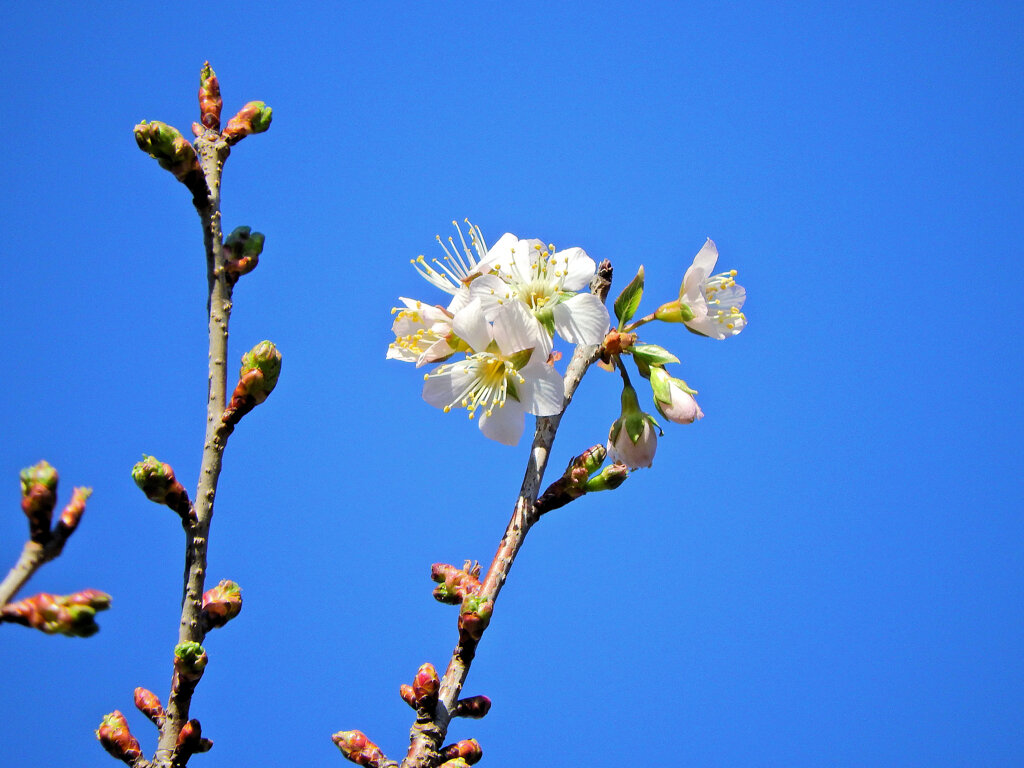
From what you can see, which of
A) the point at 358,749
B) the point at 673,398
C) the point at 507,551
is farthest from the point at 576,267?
the point at 358,749

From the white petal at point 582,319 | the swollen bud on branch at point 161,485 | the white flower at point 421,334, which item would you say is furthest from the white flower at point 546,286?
the swollen bud on branch at point 161,485

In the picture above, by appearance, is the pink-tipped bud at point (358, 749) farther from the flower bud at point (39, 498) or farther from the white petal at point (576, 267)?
the white petal at point (576, 267)

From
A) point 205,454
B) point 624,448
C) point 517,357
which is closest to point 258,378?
point 205,454

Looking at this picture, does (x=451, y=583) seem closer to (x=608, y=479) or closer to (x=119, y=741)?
(x=608, y=479)

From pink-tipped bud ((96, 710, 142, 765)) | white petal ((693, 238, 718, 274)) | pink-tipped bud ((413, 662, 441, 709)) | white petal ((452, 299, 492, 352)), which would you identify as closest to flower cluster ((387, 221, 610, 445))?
white petal ((452, 299, 492, 352))

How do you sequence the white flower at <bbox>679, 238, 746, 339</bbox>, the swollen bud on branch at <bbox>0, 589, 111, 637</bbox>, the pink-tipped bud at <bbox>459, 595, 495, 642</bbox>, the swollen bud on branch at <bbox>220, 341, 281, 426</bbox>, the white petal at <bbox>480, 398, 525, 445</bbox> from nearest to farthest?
1. the swollen bud on branch at <bbox>0, 589, 111, 637</bbox>
2. the swollen bud on branch at <bbox>220, 341, 281, 426</bbox>
3. the pink-tipped bud at <bbox>459, 595, 495, 642</bbox>
4. the white petal at <bbox>480, 398, 525, 445</bbox>
5. the white flower at <bbox>679, 238, 746, 339</bbox>

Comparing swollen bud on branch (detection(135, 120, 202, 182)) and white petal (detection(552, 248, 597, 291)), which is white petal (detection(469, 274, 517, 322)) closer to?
white petal (detection(552, 248, 597, 291))

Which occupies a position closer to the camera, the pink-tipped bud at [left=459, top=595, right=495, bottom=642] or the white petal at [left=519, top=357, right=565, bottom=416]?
the pink-tipped bud at [left=459, top=595, right=495, bottom=642]
